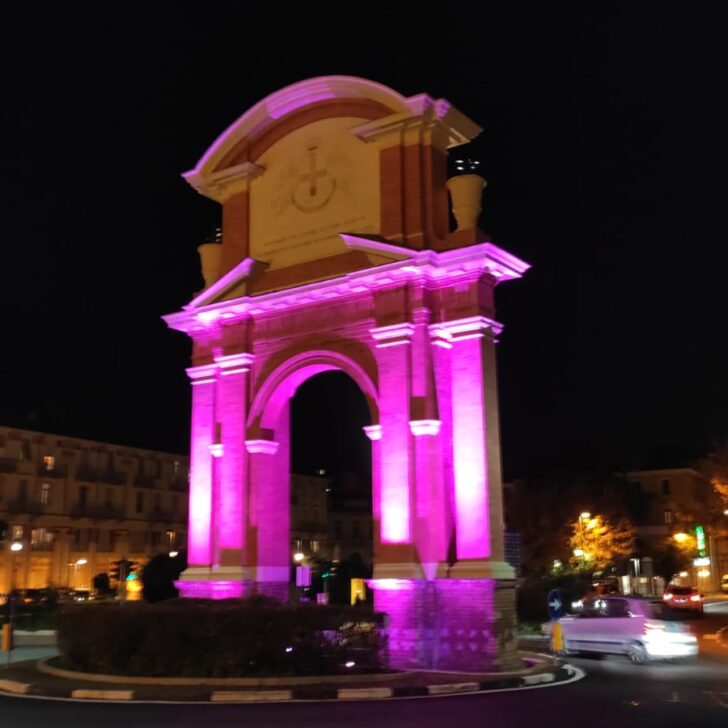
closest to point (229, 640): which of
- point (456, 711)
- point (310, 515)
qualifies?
point (456, 711)

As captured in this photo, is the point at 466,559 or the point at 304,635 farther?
the point at 466,559

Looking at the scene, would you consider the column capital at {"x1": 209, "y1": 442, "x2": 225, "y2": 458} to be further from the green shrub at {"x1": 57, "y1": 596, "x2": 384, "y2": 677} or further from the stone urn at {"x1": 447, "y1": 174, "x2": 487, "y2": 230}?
the stone urn at {"x1": 447, "y1": 174, "x2": 487, "y2": 230}

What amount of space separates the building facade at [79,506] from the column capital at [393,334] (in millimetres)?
40267

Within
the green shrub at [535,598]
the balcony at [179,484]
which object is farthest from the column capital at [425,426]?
the balcony at [179,484]

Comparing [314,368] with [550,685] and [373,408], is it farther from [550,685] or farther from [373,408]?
[550,685]

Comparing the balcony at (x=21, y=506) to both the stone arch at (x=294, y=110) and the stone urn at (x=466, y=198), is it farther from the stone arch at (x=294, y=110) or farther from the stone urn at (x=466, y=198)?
the stone urn at (x=466, y=198)

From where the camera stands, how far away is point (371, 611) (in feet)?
56.1

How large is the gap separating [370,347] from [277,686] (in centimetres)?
810

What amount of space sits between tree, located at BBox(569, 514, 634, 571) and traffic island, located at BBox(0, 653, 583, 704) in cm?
3585

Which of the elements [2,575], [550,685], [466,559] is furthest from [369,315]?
[2,575]

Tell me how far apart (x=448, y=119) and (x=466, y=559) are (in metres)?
9.89

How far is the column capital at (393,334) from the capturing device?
19375 mm

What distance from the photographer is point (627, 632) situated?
20.4 m

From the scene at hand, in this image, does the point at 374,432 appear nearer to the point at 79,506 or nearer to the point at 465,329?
the point at 465,329
